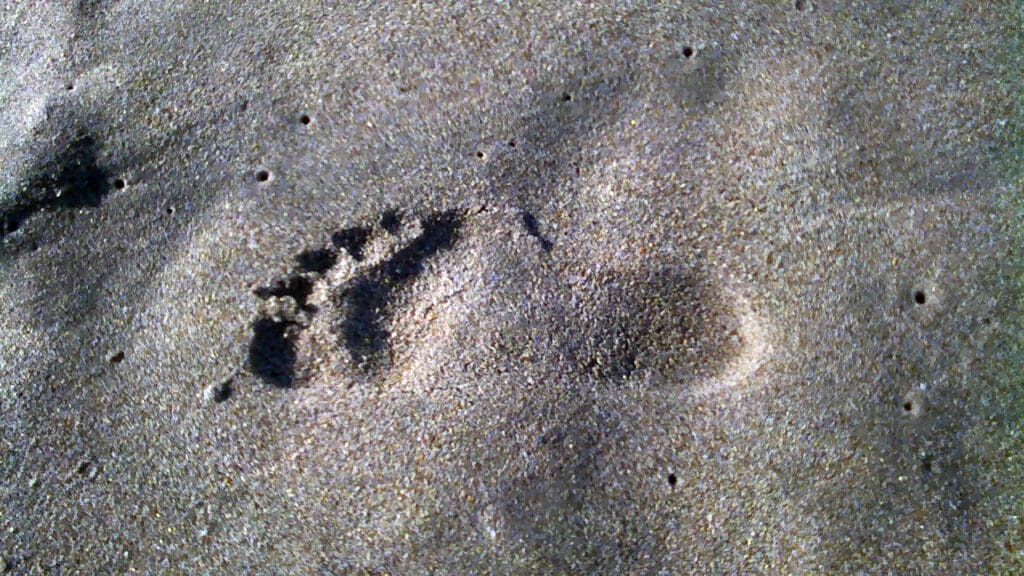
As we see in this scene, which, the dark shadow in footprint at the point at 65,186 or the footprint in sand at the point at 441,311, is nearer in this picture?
the footprint in sand at the point at 441,311

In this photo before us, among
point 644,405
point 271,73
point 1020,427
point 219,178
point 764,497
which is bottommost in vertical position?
point 1020,427

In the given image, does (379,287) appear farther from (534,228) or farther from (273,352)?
(534,228)

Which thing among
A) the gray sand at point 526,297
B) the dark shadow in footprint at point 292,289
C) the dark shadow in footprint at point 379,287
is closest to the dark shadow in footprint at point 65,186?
the gray sand at point 526,297

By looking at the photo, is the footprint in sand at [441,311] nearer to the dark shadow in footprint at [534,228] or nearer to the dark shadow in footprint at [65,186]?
the dark shadow in footprint at [534,228]

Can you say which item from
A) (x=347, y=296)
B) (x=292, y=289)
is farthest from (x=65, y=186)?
(x=347, y=296)

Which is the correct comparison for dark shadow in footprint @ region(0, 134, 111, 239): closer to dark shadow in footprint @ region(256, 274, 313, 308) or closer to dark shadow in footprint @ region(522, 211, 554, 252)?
dark shadow in footprint @ region(256, 274, 313, 308)

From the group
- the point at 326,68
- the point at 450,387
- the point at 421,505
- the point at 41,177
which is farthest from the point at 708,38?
the point at 41,177

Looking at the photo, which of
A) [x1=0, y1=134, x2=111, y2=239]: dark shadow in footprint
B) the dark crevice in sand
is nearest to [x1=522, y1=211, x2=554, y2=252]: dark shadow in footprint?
the dark crevice in sand

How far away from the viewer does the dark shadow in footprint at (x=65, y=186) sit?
1879 millimetres

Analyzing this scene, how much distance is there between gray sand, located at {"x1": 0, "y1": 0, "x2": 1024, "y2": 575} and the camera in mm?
1752

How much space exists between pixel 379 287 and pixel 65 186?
91 centimetres

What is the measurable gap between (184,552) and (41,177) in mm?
1073

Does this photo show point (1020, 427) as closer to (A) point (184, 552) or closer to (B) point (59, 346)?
(A) point (184, 552)

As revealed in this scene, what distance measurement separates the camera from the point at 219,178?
6.09 ft
